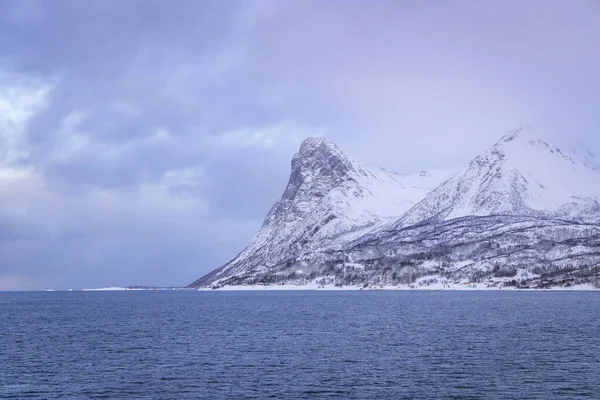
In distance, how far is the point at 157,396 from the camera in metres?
88.1

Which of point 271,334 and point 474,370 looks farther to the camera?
point 271,334

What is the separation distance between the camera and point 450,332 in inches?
6353

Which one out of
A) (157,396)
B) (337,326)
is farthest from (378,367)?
(337,326)

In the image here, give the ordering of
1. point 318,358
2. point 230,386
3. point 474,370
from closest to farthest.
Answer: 1. point 230,386
2. point 474,370
3. point 318,358

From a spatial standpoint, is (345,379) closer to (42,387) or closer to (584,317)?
(42,387)

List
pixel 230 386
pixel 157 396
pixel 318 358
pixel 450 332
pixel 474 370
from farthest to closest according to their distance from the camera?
1. pixel 450 332
2. pixel 318 358
3. pixel 474 370
4. pixel 230 386
5. pixel 157 396

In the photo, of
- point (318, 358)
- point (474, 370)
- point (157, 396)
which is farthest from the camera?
point (318, 358)

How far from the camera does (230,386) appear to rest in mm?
94688

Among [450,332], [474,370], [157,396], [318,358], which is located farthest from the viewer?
[450,332]

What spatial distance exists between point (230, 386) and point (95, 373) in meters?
25.9

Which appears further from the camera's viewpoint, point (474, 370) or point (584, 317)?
point (584, 317)

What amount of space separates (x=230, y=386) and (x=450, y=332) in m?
80.6

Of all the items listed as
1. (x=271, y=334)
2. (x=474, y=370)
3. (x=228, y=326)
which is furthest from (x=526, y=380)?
(x=228, y=326)

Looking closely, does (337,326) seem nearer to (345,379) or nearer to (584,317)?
(584,317)
